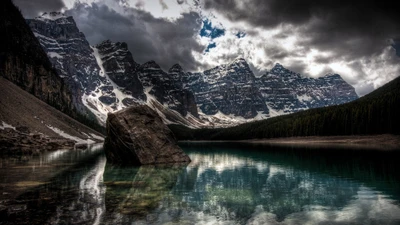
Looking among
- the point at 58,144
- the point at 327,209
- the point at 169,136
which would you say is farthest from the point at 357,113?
the point at 327,209

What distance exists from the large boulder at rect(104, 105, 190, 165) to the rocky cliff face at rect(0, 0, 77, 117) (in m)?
130

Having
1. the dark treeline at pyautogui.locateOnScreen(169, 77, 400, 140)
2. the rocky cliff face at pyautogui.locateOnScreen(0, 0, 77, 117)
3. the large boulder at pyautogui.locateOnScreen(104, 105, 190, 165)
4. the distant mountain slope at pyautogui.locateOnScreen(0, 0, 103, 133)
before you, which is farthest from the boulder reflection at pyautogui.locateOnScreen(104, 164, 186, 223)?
the rocky cliff face at pyautogui.locateOnScreen(0, 0, 77, 117)

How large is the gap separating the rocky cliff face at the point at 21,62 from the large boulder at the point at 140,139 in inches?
5127

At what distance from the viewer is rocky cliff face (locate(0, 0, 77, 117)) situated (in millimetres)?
154250

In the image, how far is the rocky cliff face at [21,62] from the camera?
154250 mm

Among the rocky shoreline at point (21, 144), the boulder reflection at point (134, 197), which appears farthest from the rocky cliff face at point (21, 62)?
the boulder reflection at point (134, 197)

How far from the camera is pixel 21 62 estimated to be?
162 m

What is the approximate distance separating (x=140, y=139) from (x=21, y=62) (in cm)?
15323

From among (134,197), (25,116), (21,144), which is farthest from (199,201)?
(25,116)

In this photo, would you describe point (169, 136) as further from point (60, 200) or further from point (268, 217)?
point (268, 217)

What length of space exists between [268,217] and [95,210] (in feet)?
24.4

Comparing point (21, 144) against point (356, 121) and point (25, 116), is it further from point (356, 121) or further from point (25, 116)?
point (356, 121)

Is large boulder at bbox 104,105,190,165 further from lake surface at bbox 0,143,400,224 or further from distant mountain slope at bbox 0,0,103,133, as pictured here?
distant mountain slope at bbox 0,0,103,133

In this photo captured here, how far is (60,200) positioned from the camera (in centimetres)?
1559
